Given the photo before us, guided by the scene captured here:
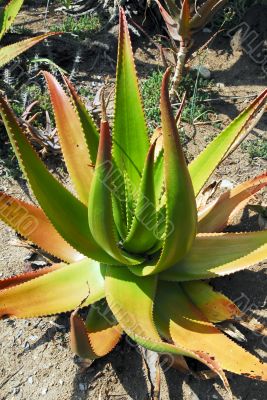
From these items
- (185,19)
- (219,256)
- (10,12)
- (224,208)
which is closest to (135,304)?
(219,256)

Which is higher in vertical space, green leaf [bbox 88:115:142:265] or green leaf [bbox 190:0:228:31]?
green leaf [bbox 190:0:228:31]

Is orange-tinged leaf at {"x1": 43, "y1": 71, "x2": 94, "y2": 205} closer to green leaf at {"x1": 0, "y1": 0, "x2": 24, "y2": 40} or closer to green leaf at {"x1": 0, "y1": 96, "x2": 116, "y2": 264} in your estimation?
green leaf at {"x1": 0, "y1": 96, "x2": 116, "y2": 264}

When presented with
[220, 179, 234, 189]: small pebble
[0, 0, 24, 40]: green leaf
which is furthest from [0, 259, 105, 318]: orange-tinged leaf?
[0, 0, 24, 40]: green leaf

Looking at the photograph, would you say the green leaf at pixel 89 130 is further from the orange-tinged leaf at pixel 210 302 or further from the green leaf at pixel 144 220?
the orange-tinged leaf at pixel 210 302

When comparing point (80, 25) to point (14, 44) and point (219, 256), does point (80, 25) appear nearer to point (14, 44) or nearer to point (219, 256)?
point (14, 44)

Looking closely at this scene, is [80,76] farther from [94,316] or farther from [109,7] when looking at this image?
[94,316]

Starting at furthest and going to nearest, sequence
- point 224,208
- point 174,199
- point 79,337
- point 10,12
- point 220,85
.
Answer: point 220,85 → point 10,12 → point 224,208 → point 79,337 → point 174,199

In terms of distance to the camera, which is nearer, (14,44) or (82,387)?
(82,387)

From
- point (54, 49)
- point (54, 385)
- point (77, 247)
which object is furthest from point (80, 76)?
point (54, 385)
